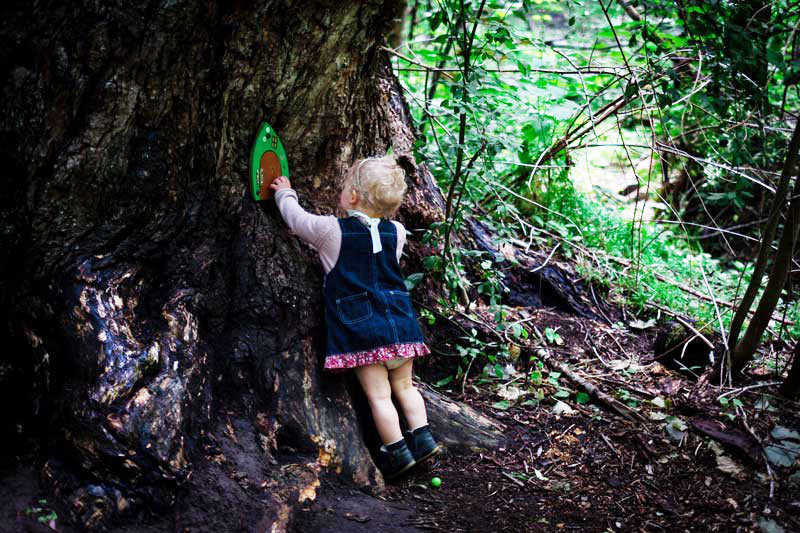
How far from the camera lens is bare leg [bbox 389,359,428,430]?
3.00 meters

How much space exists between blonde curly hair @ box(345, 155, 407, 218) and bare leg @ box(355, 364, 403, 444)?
28.9 inches

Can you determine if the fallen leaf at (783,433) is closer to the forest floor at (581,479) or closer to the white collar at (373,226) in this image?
the forest floor at (581,479)

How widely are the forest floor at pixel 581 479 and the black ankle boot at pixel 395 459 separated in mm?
76

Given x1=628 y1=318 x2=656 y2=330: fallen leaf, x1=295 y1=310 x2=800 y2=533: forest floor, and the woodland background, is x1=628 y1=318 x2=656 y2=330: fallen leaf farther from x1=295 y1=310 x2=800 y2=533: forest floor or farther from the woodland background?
x1=295 y1=310 x2=800 y2=533: forest floor

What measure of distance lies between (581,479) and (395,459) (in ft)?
2.83

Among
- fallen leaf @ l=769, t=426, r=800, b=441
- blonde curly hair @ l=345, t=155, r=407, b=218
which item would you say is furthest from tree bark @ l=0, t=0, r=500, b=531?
fallen leaf @ l=769, t=426, r=800, b=441

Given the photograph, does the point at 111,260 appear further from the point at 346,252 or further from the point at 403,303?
the point at 403,303

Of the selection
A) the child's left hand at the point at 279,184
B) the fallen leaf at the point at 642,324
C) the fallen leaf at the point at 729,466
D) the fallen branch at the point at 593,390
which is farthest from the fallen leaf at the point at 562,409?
the child's left hand at the point at 279,184

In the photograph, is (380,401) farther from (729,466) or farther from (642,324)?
(642,324)

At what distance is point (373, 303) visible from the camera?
2.89 m

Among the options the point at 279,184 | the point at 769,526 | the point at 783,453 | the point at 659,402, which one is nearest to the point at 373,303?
the point at 279,184

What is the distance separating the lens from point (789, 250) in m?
3.19

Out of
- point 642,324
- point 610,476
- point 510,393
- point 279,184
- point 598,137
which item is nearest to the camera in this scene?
point 279,184

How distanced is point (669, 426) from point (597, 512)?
2.42 feet
